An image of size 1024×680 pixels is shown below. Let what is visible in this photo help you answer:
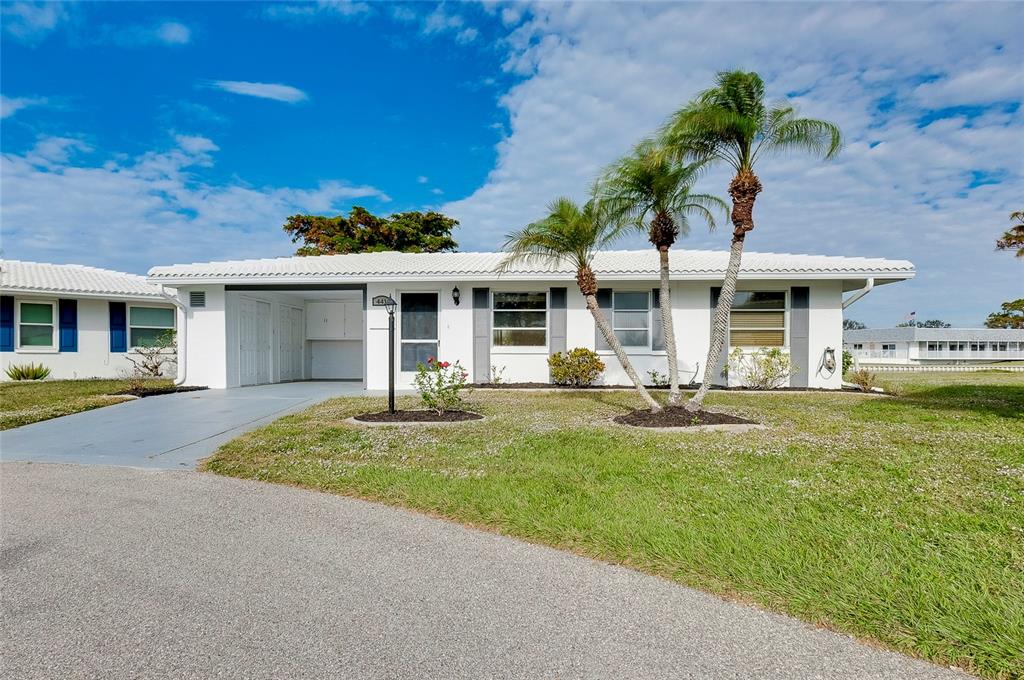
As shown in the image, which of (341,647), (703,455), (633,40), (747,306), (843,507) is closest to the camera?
(341,647)

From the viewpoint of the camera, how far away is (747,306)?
488 inches

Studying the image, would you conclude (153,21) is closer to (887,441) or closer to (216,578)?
(216,578)

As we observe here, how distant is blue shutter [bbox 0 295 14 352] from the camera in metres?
14.2

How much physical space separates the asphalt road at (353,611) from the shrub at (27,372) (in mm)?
13906

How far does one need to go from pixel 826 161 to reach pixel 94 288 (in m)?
18.4

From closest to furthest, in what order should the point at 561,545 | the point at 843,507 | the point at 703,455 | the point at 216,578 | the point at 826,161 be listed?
the point at 216,578 < the point at 561,545 < the point at 843,507 < the point at 703,455 < the point at 826,161

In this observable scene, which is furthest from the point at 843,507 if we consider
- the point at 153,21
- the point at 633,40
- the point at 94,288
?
the point at 94,288

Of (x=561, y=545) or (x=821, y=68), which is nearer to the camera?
(x=561, y=545)

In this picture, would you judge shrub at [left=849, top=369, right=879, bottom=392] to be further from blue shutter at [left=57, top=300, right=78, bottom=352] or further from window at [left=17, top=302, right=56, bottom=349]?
window at [left=17, top=302, right=56, bottom=349]

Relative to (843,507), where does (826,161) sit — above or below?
above

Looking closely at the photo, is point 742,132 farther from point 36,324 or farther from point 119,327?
point 36,324

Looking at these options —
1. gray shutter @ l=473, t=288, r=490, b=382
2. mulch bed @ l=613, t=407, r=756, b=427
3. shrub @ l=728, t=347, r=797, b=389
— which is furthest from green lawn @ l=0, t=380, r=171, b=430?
shrub @ l=728, t=347, r=797, b=389

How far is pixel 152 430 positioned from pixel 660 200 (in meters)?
8.29

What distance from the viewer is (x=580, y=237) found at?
8.22 m
